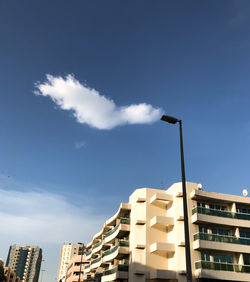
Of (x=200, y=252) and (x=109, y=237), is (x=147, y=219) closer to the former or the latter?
(x=200, y=252)

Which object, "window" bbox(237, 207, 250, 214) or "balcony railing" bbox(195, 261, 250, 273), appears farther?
"window" bbox(237, 207, 250, 214)

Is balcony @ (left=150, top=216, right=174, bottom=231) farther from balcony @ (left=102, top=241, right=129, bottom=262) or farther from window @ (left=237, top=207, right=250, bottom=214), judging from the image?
window @ (left=237, top=207, right=250, bottom=214)

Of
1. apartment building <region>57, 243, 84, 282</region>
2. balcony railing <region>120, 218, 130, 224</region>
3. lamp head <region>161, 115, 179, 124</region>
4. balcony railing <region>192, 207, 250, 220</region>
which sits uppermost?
apartment building <region>57, 243, 84, 282</region>

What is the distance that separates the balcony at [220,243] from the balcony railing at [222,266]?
5.41 ft

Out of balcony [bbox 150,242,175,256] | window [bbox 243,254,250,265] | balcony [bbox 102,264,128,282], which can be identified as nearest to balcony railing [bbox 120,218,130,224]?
balcony [bbox 102,264,128,282]

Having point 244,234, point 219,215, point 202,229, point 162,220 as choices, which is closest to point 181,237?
point 202,229

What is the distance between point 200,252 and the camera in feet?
116

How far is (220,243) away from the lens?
35.2 metres

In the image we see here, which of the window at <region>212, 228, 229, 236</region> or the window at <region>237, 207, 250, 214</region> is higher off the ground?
the window at <region>237, 207, 250, 214</region>

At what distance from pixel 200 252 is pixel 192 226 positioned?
306 cm

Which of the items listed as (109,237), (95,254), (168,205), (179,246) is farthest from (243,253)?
(95,254)

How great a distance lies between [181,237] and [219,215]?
5428 mm

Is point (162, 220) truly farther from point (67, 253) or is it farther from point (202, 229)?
point (67, 253)

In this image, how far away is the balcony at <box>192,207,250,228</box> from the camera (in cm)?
3597
